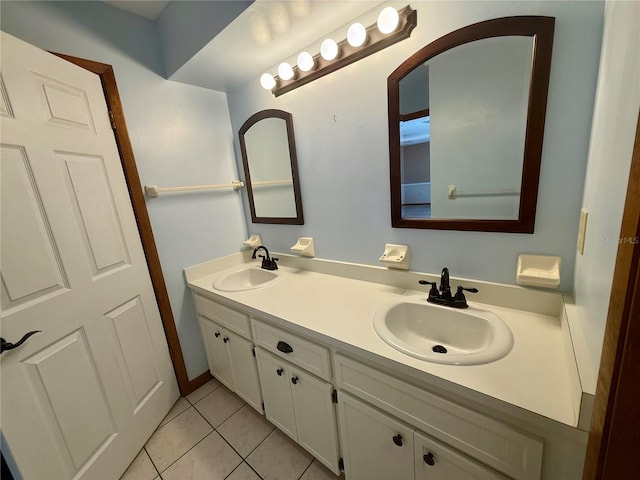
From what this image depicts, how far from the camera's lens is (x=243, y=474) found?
4.02ft

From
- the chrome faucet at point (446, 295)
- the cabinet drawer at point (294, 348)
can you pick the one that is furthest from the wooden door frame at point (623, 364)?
the cabinet drawer at point (294, 348)

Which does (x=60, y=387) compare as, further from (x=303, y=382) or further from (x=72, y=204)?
(x=303, y=382)

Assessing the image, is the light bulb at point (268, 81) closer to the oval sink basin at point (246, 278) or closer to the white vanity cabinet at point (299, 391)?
the oval sink basin at point (246, 278)

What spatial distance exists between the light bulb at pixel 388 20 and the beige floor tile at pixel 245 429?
2.08 metres

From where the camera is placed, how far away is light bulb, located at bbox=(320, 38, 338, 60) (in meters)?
1.14

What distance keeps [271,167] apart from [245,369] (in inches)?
49.5

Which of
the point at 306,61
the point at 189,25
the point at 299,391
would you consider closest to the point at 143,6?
the point at 189,25

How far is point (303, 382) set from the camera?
1095 millimetres

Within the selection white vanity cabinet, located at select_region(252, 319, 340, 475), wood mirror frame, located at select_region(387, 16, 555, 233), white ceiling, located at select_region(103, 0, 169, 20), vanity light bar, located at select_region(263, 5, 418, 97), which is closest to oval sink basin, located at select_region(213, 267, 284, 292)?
white vanity cabinet, located at select_region(252, 319, 340, 475)

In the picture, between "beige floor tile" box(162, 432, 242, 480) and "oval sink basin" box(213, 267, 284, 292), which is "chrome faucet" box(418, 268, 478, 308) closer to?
"oval sink basin" box(213, 267, 284, 292)

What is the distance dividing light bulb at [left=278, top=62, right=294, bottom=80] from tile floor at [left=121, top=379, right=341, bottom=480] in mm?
1984

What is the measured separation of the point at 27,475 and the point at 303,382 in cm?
101

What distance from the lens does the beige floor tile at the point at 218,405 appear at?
1.56 meters

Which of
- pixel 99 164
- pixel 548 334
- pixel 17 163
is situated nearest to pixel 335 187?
pixel 548 334
